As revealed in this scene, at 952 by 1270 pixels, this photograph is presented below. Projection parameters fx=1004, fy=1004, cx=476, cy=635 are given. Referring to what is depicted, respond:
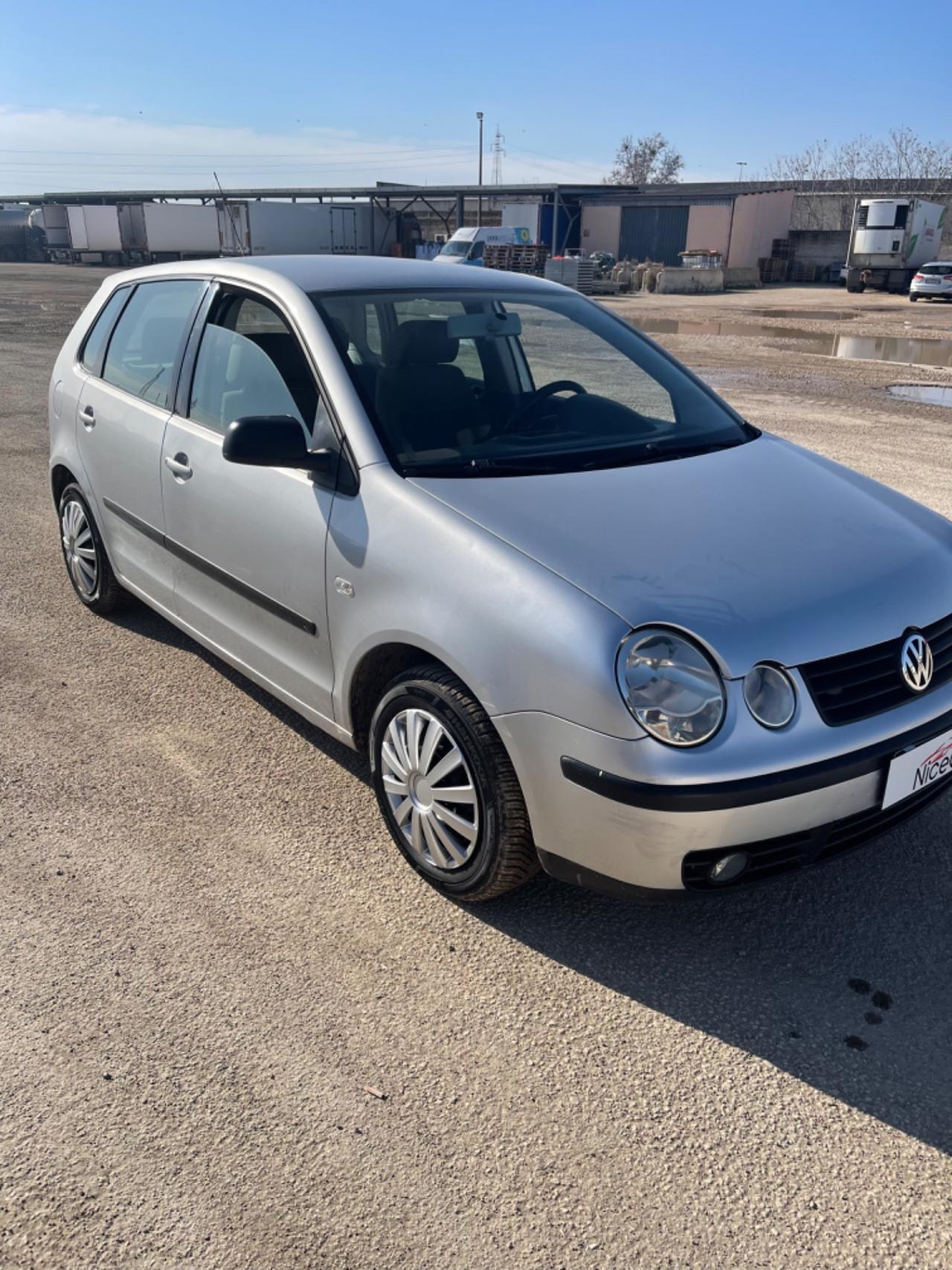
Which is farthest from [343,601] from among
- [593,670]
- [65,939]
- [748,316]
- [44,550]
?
[748,316]

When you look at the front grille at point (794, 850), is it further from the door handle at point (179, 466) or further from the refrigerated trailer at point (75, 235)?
the refrigerated trailer at point (75, 235)

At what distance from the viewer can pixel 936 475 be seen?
8.15 meters

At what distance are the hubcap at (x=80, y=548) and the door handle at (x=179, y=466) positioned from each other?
3.90 ft

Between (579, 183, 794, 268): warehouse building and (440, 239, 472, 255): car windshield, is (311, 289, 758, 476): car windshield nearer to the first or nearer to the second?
(440, 239, 472, 255): car windshield

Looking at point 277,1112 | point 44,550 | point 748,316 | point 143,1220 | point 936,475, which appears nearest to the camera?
point 143,1220

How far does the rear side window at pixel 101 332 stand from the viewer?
184 inches

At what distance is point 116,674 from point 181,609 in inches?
25.2

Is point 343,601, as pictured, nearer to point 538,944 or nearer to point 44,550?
point 538,944

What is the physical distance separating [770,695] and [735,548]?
1.66 feet

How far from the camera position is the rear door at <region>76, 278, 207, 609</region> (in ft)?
13.1

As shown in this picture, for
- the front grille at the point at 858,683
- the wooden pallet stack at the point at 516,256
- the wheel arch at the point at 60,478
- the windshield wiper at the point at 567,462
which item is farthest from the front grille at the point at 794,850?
the wooden pallet stack at the point at 516,256

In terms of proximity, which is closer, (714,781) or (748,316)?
(714,781)

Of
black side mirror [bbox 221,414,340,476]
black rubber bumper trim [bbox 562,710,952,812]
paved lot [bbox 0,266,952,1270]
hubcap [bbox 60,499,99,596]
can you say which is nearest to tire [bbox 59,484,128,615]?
hubcap [bbox 60,499,99,596]

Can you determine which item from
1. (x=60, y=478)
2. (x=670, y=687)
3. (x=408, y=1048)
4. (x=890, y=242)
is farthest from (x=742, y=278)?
(x=408, y=1048)
